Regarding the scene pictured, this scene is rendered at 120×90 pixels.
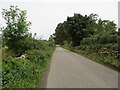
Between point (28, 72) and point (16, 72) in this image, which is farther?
point (28, 72)

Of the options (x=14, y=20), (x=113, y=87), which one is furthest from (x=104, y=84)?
(x=14, y=20)

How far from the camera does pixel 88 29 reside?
31.9m

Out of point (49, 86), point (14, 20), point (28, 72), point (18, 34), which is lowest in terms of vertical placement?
point (49, 86)

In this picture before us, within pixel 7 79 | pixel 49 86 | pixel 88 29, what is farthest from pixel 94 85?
pixel 88 29

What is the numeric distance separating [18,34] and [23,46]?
1373mm

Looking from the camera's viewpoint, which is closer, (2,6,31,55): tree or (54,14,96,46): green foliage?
(2,6,31,55): tree

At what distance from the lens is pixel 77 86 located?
5.78 meters

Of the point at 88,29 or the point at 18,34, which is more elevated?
the point at 88,29

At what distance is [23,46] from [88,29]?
65.9ft

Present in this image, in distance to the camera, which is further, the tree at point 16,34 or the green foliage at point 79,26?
the green foliage at point 79,26

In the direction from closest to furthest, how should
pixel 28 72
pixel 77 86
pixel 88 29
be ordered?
1. pixel 77 86
2. pixel 28 72
3. pixel 88 29

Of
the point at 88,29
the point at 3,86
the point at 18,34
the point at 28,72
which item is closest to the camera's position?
the point at 3,86

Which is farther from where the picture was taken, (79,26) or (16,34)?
(79,26)

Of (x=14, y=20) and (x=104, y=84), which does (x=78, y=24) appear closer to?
(x=14, y=20)
